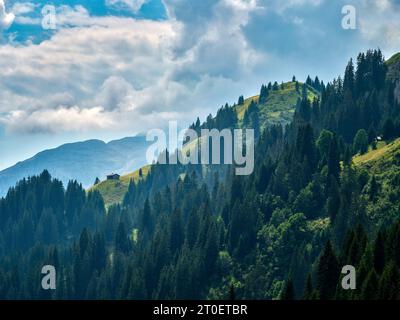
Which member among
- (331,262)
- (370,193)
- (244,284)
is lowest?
(244,284)

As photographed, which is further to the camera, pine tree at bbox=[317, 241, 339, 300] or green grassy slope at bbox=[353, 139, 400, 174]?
green grassy slope at bbox=[353, 139, 400, 174]

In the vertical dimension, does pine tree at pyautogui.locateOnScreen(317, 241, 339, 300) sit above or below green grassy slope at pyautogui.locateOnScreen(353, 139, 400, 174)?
below

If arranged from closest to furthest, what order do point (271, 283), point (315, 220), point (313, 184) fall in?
point (271, 283), point (315, 220), point (313, 184)

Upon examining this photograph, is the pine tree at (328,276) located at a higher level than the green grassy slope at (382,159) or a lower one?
lower

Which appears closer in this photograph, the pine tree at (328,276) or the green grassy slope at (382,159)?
the pine tree at (328,276)

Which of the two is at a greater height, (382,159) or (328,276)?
(382,159)

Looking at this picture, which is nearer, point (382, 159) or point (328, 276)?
point (328, 276)

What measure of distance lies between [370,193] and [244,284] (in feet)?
137
